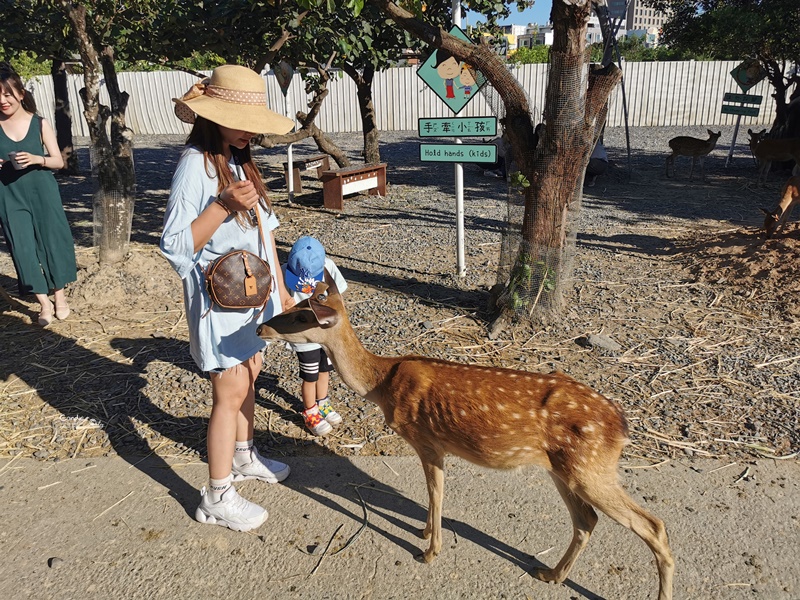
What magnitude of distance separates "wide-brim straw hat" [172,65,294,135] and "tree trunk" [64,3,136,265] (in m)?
4.82

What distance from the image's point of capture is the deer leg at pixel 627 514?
9.02 feet

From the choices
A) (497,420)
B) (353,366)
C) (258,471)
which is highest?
(353,366)

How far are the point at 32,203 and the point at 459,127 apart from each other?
431cm

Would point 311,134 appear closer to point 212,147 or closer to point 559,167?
point 559,167

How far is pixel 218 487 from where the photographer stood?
3.36 meters

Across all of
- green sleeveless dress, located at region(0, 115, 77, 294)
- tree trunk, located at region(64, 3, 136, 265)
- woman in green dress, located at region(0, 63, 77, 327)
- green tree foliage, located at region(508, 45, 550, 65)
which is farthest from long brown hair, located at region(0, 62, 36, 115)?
green tree foliage, located at region(508, 45, 550, 65)

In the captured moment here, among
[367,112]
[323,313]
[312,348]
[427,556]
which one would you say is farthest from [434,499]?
[367,112]

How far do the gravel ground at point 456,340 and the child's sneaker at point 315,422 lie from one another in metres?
0.08

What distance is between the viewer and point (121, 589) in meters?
3.06

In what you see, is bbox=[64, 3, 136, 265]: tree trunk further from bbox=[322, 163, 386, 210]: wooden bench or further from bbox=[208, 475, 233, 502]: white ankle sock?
bbox=[208, 475, 233, 502]: white ankle sock

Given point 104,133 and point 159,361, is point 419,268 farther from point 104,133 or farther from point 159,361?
point 104,133

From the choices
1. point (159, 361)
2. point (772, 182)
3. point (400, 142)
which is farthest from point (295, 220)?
point (400, 142)

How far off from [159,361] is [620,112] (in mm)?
22770

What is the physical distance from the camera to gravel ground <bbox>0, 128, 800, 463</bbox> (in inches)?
171
